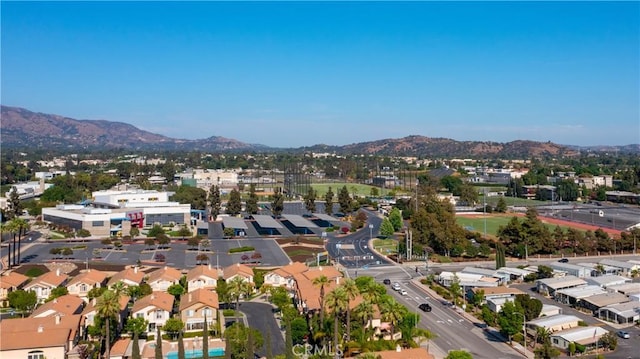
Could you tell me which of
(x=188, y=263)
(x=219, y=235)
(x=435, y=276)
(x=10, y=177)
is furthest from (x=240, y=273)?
(x=10, y=177)

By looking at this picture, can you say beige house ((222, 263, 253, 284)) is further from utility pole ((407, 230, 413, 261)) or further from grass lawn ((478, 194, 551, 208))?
grass lawn ((478, 194, 551, 208))

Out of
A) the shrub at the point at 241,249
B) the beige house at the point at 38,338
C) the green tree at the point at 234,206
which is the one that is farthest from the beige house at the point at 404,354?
the green tree at the point at 234,206

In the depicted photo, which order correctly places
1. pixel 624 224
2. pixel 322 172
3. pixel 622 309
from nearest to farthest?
pixel 622 309 < pixel 624 224 < pixel 322 172

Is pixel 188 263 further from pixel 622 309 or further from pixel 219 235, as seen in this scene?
pixel 622 309

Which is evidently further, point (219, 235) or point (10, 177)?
point (10, 177)

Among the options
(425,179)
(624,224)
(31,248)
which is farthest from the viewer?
(425,179)

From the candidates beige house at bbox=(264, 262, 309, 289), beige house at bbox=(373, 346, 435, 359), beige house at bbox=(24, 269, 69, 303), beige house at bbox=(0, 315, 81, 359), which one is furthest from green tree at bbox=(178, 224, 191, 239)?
beige house at bbox=(373, 346, 435, 359)

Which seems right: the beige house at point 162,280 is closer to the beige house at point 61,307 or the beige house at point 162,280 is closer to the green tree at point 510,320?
the beige house at point 61,307
